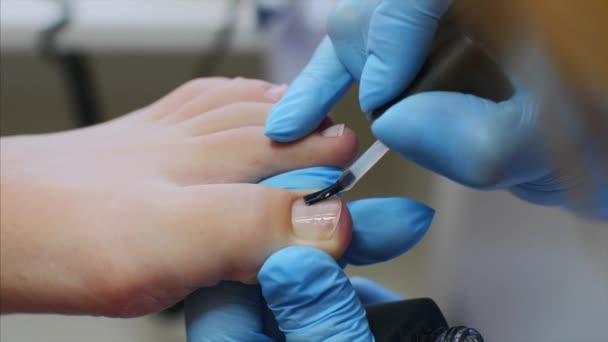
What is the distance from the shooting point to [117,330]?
48.5 inches

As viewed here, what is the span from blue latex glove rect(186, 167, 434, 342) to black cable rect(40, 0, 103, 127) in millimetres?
939

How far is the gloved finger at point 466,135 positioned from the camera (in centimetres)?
44

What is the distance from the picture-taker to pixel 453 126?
1.47ft

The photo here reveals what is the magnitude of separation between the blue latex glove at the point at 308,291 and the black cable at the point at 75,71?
37.0 inches

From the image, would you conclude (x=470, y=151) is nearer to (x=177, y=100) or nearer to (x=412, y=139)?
(x=412, y=139)

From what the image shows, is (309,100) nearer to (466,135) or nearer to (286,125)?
A: (286,125)

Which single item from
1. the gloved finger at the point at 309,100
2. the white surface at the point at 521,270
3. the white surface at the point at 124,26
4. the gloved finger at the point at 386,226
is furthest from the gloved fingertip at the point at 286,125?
the white surface at the point at 124,26

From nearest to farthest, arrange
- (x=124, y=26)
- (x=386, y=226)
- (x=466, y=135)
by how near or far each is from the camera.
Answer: (x=466, y=135) → (x=386, y=226) → (x=124, y=26)

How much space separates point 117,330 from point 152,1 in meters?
0.78

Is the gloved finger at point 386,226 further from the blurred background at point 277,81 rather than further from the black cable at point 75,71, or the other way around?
the black cable at point 75,71

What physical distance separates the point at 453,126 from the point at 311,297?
184mm

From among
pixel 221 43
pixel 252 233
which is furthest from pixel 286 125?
pixel 221 43

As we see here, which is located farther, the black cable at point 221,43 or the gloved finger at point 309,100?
the black cable at point 221,43

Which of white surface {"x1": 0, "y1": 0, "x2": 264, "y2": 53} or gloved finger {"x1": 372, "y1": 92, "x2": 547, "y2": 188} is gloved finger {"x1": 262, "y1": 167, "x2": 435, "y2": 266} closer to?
gloved finger {"x1": 372, "y1": 92, "x2": 547, "y2": 188}
